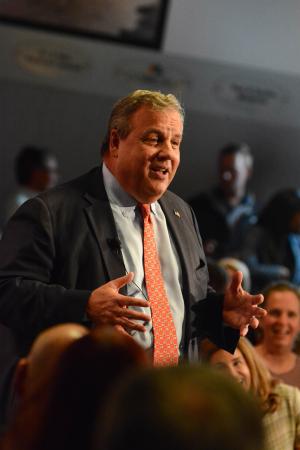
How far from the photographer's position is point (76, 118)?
26.3 ft

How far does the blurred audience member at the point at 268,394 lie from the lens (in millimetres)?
3500

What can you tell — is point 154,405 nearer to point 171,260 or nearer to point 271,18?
point 171,260

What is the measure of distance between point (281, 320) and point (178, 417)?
11.9ft

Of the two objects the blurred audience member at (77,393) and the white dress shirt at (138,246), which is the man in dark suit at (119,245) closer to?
the white dress shirt at (138,246)

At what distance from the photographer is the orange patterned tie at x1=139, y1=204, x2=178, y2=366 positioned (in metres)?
2.60

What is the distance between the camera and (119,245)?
8.82ft

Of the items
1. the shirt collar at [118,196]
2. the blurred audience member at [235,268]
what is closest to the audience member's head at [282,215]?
the blurred audience member at [235,268]

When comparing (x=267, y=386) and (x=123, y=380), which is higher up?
(x=123, y=380)

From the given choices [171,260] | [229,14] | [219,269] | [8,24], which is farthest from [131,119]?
[229,14]

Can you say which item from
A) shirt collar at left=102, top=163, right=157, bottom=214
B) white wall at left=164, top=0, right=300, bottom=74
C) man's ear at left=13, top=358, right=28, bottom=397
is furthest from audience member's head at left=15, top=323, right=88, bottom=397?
white wall at left=164, top=0, right=300, bottom=74

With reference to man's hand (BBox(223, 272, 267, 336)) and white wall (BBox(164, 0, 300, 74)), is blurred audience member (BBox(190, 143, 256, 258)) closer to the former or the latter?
white wall (BBox(164, 0, 300, 74))

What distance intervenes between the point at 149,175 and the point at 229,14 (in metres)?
5.74

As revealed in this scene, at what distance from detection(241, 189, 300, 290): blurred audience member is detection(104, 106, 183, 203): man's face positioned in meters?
Answer: 3.59

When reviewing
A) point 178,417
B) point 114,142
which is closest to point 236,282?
point 114,142
